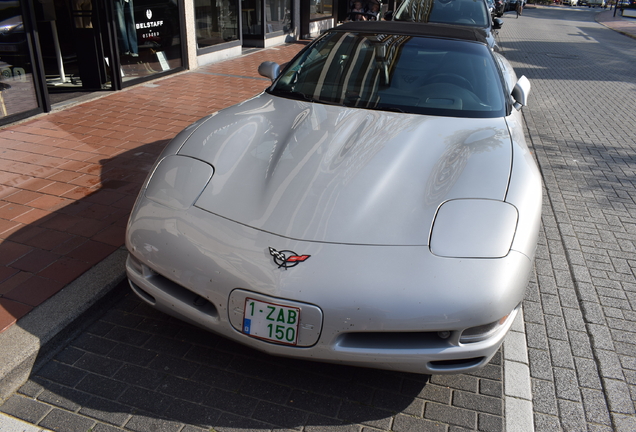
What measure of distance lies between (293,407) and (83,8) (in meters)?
7.03

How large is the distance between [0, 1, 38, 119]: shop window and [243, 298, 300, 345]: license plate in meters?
5.06

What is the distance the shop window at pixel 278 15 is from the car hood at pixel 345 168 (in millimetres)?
10625

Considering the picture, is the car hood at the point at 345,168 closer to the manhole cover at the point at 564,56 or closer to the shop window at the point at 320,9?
the shop window at the point at 320,9

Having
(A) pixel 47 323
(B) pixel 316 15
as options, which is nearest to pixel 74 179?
(A) pixel 47 323

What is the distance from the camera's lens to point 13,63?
5.80 metres

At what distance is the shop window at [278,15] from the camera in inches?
508

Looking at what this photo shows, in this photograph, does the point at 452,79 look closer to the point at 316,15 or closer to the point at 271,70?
the point at 271,70

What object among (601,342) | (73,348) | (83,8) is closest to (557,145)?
(601,342)

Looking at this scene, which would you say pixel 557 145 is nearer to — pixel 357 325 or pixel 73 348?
pixel 357 325

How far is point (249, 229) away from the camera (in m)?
2.28

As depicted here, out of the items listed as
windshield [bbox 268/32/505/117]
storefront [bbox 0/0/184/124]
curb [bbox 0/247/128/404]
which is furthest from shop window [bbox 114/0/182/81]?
curb [bbox 0/247/128/404]

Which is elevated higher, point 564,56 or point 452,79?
point 452,79

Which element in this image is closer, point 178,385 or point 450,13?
point 178,385

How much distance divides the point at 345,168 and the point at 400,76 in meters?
1.28
